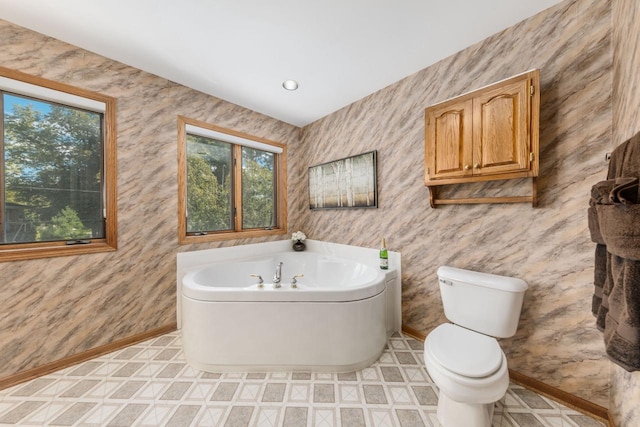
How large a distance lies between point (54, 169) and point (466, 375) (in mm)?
3025

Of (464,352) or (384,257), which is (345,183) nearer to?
(384,257)

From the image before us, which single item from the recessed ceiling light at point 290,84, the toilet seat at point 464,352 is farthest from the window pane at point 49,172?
the toilet seat at point 464,352

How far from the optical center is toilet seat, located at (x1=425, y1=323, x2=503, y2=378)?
46.6 inches

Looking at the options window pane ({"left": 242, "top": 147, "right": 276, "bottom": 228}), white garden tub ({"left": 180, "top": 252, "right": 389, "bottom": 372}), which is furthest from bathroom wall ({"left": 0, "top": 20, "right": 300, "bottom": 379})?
white garden tub ({"left": 180, "top": 252, "right": 389, "bottom": 372})

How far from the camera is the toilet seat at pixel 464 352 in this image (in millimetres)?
1185

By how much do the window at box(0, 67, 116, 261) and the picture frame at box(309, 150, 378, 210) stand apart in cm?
204

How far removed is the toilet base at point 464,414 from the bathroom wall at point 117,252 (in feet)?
7.73

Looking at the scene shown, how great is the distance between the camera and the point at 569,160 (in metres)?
1.45

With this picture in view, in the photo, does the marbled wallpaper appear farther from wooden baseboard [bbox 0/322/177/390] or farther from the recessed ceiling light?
the recessed ceiling light

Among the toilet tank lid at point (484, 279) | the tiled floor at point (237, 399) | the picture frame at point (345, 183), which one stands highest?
the picture frame at point (345, 183)

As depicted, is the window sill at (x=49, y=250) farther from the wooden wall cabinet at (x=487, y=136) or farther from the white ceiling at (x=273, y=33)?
the wooden wall cabinet at (x=487, y=136)

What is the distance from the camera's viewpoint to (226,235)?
2.73 metres

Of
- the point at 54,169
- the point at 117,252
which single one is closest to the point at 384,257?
the point at 117,252

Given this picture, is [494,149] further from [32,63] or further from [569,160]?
[32,63]
